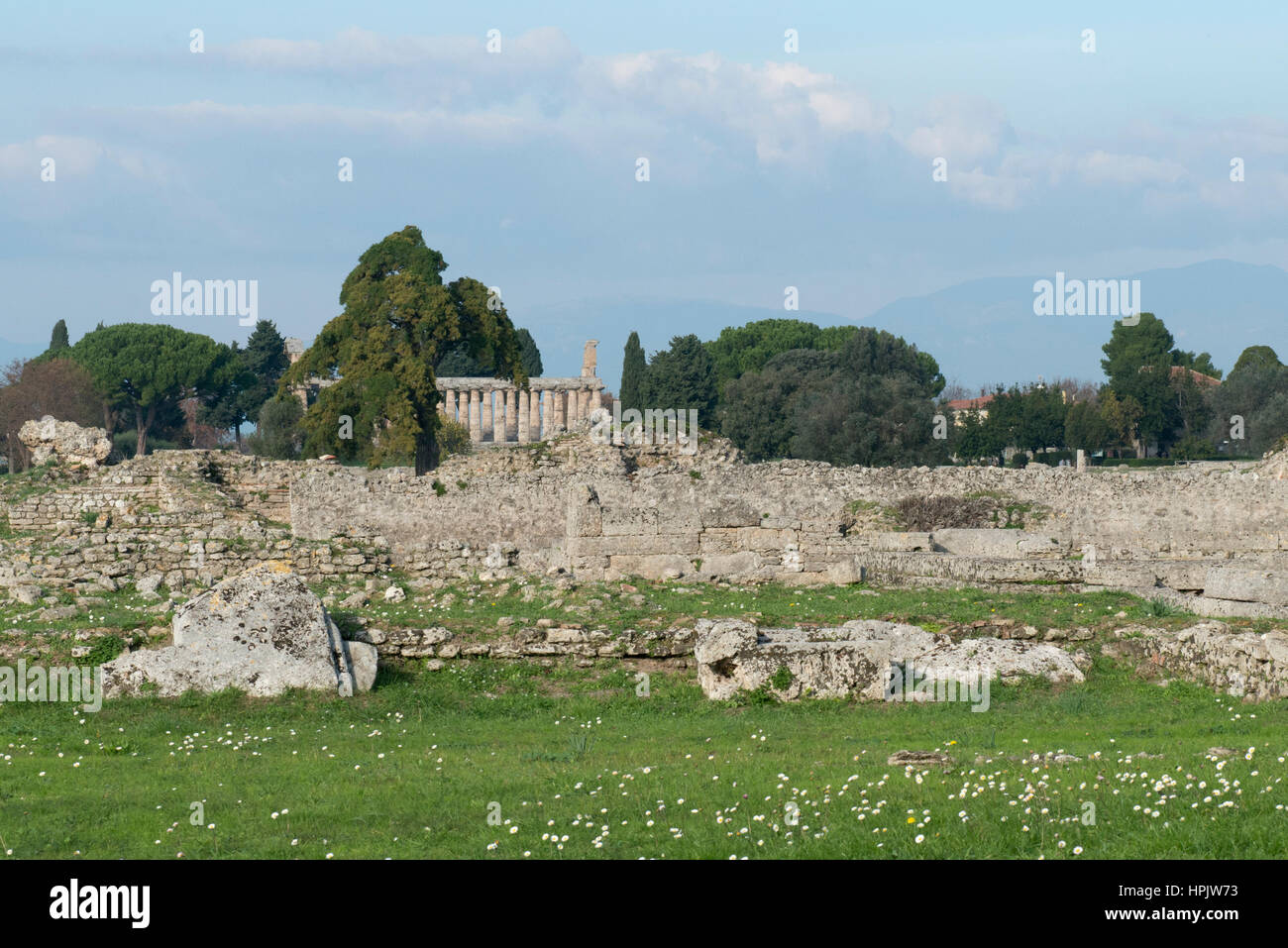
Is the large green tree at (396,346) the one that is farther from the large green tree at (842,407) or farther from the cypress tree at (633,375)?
the cypress tree at (633,375)

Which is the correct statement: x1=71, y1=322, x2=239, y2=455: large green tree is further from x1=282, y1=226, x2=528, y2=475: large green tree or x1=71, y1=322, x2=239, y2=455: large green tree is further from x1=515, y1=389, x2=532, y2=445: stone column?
x1=282, y1=226, x2=528, y2=475: large green tree

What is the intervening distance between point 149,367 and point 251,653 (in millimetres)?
65957

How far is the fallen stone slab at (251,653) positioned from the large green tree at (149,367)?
6174 cm

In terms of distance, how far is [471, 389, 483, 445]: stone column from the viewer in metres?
86.2

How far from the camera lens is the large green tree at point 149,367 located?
243 feet

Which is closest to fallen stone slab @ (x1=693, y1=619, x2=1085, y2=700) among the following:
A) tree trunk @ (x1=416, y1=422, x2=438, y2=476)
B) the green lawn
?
the green lawn

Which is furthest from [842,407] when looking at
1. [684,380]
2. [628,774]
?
[628,774]

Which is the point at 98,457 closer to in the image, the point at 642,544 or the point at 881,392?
the point at 642,544

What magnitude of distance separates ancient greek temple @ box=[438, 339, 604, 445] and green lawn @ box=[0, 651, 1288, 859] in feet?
238

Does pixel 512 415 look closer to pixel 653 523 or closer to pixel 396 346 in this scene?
pixel 396 346

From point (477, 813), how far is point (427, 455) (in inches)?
1416

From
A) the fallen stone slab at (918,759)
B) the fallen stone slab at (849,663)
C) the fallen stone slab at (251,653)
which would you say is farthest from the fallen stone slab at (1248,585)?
the fallen stone slab at (251,653)
